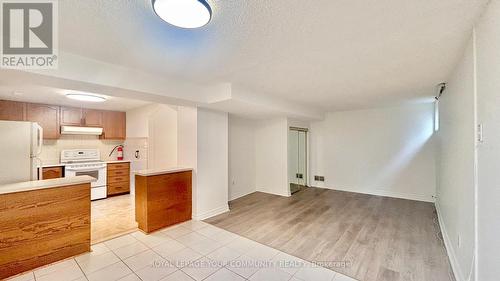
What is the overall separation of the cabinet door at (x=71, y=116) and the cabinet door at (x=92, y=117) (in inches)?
3.7

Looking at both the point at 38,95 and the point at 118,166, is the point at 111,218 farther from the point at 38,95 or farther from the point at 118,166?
the point at 38,95

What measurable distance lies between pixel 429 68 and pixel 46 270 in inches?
191

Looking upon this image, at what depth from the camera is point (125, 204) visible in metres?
4.41

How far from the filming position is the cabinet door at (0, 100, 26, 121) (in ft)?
13.0

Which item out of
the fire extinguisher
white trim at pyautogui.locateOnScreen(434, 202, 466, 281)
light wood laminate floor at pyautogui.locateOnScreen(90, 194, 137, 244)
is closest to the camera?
white trim at pyautogui.locateOnScreen(434, 202, 466, 281)

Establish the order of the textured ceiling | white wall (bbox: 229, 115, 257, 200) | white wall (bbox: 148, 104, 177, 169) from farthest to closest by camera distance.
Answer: white wall (bbox: 229, 115, 257, 200)
white wall (bbox: 148, 104, 177, 169)
the textured ceiling

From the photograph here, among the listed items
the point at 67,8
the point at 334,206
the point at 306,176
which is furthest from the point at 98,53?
the point at 306,176

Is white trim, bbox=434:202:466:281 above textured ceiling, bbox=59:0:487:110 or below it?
below

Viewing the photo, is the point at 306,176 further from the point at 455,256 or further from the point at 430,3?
the point at 430,3

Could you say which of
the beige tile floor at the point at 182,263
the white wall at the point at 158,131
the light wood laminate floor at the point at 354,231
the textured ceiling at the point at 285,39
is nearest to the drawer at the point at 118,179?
the white wall at the point at 158,131

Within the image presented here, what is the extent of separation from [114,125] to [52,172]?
1.65m

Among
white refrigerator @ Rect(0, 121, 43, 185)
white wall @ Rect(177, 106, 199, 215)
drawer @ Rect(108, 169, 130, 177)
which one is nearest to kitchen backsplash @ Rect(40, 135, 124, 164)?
drawer @ Rect(108, 169, 130, 177)

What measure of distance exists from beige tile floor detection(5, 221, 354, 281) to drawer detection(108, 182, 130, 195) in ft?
8.91
